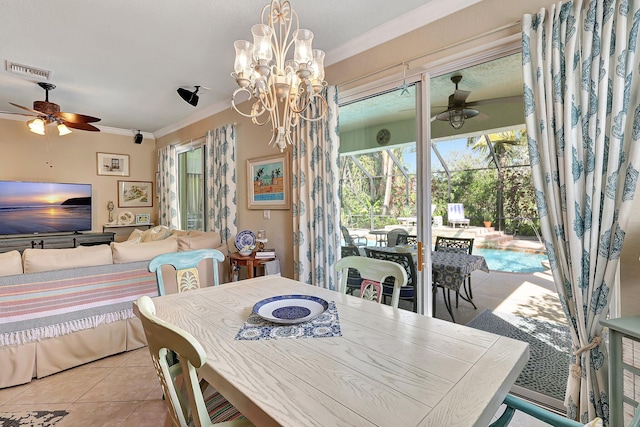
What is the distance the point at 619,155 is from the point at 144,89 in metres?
4.27

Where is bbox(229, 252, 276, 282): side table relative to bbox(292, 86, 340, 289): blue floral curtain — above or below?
below

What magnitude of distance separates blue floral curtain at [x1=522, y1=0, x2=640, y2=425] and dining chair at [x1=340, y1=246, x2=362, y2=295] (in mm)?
1492

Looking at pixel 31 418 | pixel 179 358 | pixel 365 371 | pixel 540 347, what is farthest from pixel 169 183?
pixel 540 347

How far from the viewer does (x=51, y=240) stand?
15.2 feet

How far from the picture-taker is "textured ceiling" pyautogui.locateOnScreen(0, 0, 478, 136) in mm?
2096

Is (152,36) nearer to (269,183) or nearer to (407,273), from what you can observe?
(269,183)

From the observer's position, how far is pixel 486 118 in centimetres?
224

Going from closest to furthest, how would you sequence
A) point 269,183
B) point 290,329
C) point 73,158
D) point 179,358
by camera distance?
point 179,358
point 290,329
point 269,183
point 73,158

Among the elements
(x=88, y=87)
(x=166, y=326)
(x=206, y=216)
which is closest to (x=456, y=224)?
(x=166, y=326)

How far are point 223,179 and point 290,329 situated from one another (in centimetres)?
319

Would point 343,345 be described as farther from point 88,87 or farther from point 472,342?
point 88,87

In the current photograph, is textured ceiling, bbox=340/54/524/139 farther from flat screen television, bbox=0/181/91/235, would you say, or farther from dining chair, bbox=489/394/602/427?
flat screen television, bbox=0/181/91/235

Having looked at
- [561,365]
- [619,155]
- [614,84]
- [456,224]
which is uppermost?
[614,84]

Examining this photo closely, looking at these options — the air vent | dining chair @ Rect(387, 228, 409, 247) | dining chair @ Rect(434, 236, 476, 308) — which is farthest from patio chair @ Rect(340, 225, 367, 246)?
the air vent
